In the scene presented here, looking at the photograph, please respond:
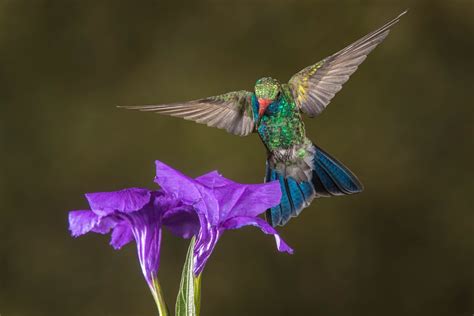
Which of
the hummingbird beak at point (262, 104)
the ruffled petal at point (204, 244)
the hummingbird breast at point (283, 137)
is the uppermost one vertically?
the hummingbird beak at point (262, 104)

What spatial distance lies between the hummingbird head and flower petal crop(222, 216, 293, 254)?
310 mm

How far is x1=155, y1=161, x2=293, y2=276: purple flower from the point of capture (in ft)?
2.99

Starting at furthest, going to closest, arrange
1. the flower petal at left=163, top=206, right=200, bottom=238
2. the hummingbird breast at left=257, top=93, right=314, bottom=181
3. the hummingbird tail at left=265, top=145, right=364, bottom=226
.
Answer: the hummingbird breast at left=257, top=93, right=314, bottom=181, the hummingbird tail at left=265, top=145, right=364, bottom=226, the flower petal at left=163, top=206, right=200, bottom=238

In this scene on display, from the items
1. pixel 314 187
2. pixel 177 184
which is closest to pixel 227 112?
pixel 314 187

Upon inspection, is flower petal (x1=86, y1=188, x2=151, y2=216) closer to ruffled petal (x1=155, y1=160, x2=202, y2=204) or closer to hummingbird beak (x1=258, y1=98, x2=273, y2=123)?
ruffled petal (x1=155, y1=160, x2=202, y2=204)

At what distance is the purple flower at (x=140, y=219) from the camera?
0.91m

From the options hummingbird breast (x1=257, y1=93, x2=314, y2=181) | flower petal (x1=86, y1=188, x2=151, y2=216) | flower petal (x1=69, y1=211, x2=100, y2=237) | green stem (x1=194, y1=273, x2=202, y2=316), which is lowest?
green stem (x1=194, y1=273, x2=202, y2=316)

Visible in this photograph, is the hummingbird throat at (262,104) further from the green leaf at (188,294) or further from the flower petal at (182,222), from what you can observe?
the green leaf at (188,294)

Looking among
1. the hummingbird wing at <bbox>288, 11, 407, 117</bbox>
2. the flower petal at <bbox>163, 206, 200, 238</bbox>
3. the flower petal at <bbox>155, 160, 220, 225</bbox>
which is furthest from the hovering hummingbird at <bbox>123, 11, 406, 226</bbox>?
the flower petal at <bbox>155, 160, 220, 225</bbox>

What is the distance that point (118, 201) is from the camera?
2.97ft

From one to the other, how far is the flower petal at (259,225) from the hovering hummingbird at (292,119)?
0.78ft

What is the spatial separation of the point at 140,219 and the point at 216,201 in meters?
0.12

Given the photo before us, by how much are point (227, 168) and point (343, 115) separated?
0.48 meters

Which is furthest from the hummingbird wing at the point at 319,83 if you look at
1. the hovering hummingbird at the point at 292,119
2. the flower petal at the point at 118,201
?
the flower petal at the point at 118,201
